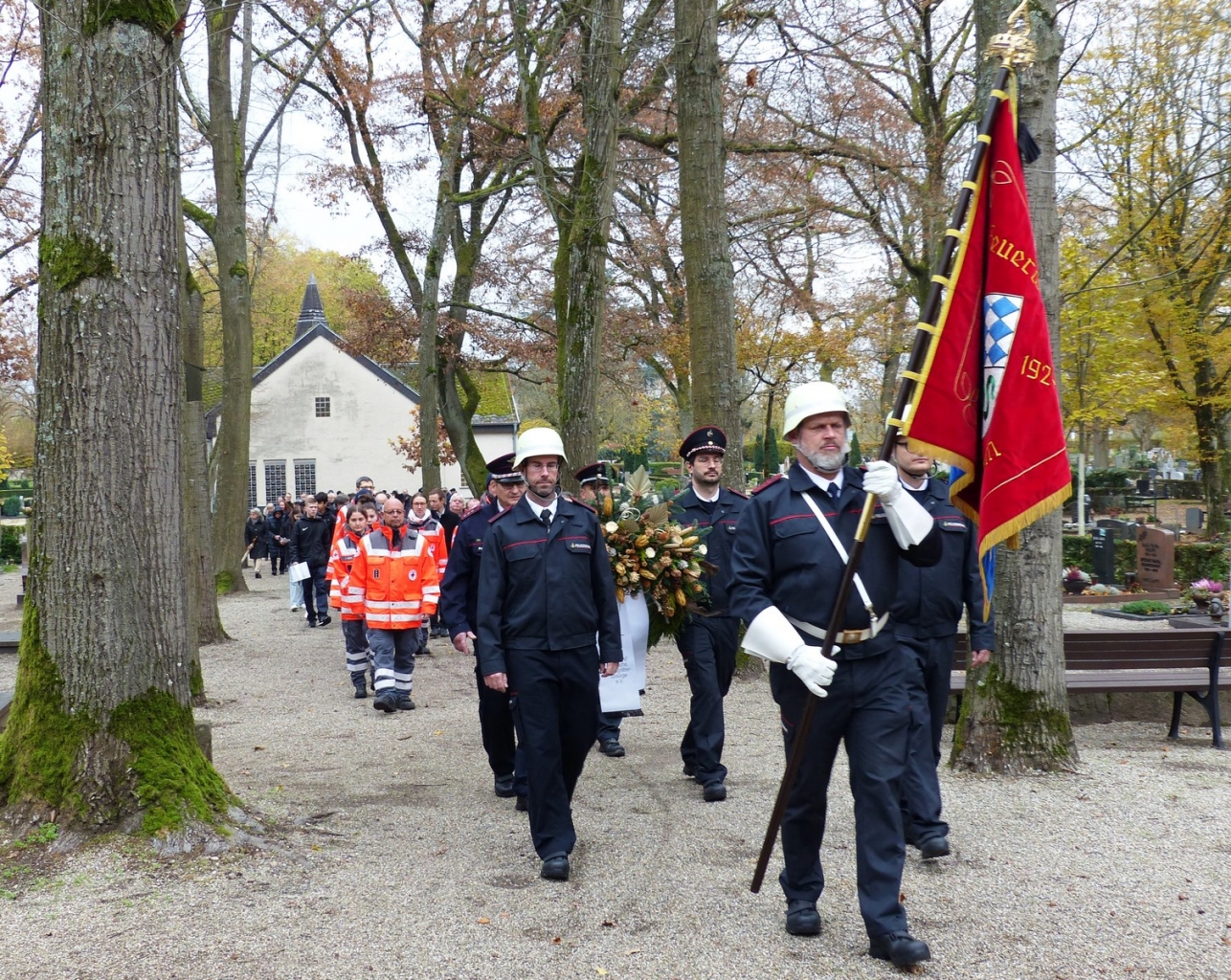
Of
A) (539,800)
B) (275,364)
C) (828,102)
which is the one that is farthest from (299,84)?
(275,364)

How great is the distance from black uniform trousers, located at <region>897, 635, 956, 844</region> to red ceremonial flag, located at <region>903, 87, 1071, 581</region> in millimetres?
713

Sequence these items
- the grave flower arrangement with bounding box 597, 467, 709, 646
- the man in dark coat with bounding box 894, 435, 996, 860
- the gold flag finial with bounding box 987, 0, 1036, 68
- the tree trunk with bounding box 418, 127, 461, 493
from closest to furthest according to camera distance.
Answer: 1. the gold flag finial with bounding box 987, 0, 1036, 68
2. the man in dark coat with bounding box 894, 435, 996, 860
3. the grave flower arrangement with bounding box 597, 467, 709, 646
4. the tree trunk with bounding box 418, 127, 461, 493

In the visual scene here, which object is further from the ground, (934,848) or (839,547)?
(839,547)

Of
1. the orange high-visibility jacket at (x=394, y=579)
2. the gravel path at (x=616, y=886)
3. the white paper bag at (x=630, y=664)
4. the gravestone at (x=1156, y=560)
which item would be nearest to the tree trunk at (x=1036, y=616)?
→ the gravel path at (x=616, y=886)

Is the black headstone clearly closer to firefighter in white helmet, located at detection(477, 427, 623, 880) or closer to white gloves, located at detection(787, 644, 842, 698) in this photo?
firefighter in white helmet, located at detection(477, 427, 623, 880)

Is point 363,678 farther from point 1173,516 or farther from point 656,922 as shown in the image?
point 1173,516

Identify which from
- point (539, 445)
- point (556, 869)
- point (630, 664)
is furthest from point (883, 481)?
point (630, 664)

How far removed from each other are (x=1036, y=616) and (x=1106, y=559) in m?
16.3

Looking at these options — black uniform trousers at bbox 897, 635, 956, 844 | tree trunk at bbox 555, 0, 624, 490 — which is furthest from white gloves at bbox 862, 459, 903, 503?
tree trunk at bbox 555, 0, 624, 490

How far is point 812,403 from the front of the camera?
507 centimetres

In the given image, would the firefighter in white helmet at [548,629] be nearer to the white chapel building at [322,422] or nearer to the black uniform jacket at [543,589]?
the black uniform jacket at [543,589]

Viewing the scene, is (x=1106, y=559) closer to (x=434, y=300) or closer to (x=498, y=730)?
(x=434, y=300)

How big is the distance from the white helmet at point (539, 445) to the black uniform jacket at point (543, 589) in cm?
25

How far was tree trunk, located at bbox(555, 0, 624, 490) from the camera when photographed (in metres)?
12.8
